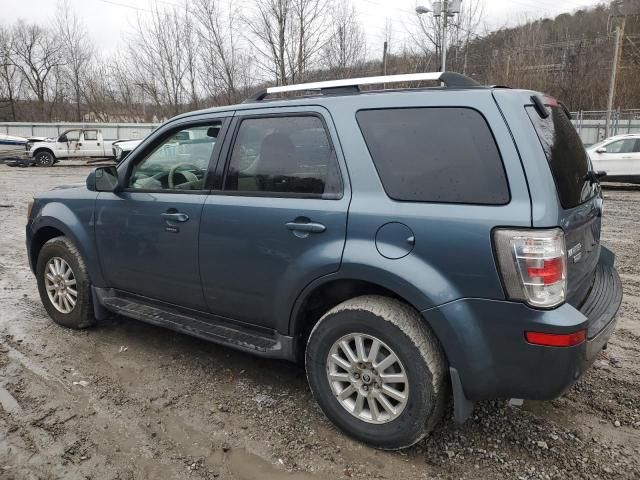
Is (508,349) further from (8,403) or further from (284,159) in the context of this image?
(8,403)

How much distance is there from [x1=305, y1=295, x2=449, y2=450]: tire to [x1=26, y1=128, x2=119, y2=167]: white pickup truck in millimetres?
24417

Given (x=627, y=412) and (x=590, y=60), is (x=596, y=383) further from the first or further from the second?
(x=590, y=60)

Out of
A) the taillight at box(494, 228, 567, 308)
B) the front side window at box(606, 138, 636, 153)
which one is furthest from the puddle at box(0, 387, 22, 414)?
the front side window at box(606, 138, 636, 153)

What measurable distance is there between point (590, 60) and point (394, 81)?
4144cm

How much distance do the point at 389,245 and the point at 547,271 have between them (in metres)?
0.73

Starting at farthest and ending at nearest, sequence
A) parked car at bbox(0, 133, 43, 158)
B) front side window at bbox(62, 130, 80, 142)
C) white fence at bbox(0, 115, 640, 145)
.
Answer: white fence at bbox(0, 115, 640, 145), parked car at bbox(0, 133, 43, 158), front side window at bbox(62, 130, 80, 142)

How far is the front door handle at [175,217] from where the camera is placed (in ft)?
11.1

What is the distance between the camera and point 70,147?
24.1m

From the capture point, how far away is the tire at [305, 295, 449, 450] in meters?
2.53

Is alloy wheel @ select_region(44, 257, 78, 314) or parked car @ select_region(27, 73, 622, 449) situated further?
alloy wheel @ select_region(44, 257, 78, 314)

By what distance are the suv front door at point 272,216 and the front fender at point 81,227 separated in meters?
1.24

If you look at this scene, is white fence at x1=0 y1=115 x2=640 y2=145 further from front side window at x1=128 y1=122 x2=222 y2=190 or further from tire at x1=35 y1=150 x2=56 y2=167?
front side window at x1=128 y1=122 x2=222 y2=190

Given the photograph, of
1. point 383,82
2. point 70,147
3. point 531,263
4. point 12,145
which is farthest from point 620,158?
point 12,145

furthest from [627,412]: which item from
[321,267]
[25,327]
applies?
[25,327]
